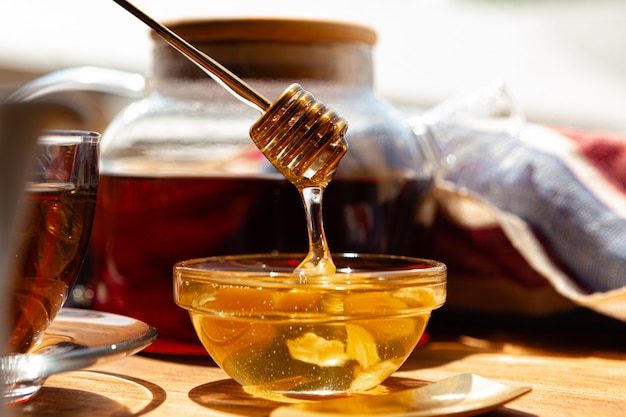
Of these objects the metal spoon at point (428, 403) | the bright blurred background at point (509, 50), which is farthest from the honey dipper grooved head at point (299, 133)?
the bright blurred background at point (509, 50)

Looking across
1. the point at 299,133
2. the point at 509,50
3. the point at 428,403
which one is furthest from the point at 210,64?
the point at 509,50

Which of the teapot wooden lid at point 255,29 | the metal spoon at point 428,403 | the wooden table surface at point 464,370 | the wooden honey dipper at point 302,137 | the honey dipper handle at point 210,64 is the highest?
the teapot wooden lid at point 255,29

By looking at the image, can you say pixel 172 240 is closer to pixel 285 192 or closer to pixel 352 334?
pixel 285 192

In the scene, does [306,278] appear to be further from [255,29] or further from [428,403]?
[255,29]

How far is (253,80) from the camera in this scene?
2.00 ft

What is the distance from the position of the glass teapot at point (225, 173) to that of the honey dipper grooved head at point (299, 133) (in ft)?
0.44

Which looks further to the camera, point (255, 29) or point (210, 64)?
point (255, 29)

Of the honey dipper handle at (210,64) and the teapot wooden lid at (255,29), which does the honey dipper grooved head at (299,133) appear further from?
the teapot wooden lid at (255,29)

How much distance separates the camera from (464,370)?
21.4 inches

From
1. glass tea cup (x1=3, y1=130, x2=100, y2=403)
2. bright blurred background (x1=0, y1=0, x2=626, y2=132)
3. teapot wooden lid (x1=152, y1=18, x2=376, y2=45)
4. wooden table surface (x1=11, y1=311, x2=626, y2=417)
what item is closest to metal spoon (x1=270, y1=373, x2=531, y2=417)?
wooden table surface (x1=11, y1=311, x2=626, y2=417)

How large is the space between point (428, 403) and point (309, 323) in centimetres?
6

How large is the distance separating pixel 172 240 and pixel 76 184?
14cm

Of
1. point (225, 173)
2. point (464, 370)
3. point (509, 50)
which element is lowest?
point (464, 370)

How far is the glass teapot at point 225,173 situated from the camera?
0.58m
